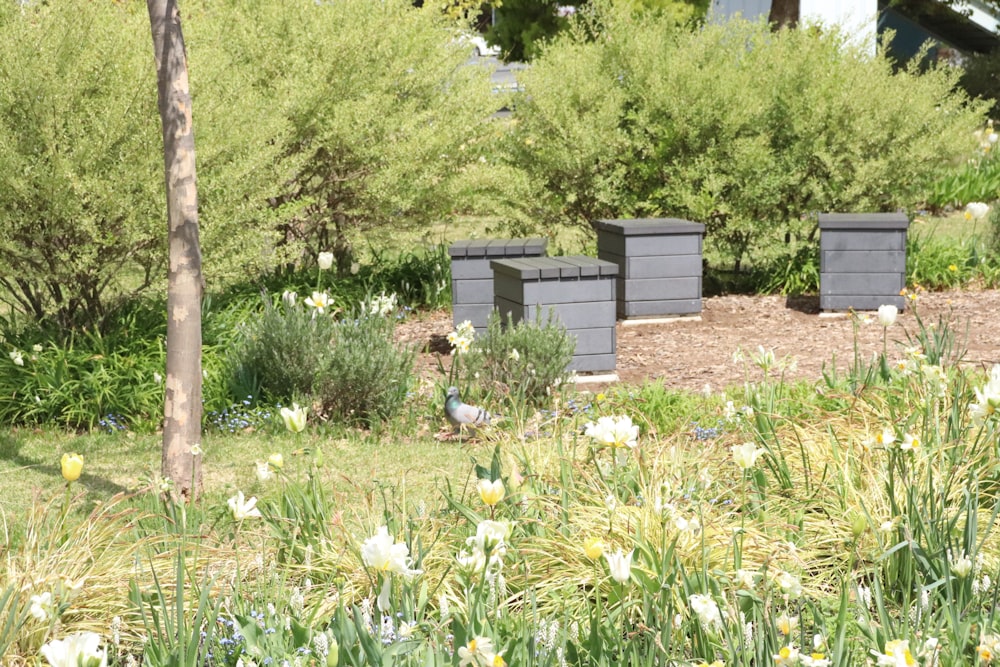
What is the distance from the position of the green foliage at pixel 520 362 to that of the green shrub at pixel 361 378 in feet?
1.12

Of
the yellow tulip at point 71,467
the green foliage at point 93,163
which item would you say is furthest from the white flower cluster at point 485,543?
the green foliage at point 93,163

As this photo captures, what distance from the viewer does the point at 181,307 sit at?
15.6 ft

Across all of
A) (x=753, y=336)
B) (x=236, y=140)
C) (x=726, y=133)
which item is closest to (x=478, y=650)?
(x=236, y=140)

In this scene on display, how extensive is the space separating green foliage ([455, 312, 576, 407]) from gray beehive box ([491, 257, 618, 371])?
71 cm

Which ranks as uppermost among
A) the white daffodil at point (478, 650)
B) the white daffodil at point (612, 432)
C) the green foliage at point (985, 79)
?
the green foliage at point (985, 79)

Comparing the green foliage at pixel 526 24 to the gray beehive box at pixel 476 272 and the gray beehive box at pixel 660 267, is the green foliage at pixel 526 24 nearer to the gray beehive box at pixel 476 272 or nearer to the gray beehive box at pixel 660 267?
the gray beehive box at pixel 660 267

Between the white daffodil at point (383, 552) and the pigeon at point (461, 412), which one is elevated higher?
the white daffodil at point (383, 552)

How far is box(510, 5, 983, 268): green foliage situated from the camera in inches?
393

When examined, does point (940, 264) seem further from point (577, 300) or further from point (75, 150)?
point (75, 150)

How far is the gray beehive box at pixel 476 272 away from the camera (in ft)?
27.8

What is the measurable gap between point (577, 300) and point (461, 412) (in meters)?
1.88

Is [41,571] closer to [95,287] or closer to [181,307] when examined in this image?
[181,307]

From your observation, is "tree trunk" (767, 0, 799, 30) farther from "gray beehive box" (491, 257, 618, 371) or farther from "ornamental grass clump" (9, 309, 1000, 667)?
"ornamental grass clump" (9, 309, 1000, 667)

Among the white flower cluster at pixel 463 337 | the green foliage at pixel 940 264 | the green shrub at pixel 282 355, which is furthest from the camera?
the green foliage at pixel 940 264
